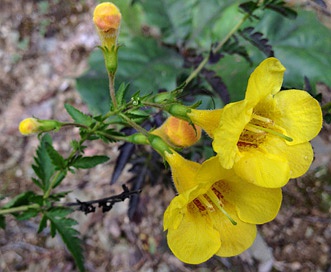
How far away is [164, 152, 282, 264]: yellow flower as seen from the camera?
1.37 metres

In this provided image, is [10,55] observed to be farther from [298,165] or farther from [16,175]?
[298,165]

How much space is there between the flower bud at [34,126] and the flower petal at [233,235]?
0.69 meters

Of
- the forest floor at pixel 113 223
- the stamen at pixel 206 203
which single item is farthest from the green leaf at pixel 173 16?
the stamen at pixel 206 203

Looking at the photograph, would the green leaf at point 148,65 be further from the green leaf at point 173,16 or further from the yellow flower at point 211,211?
the yellow flower at point 211,211

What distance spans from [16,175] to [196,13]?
1821 mm

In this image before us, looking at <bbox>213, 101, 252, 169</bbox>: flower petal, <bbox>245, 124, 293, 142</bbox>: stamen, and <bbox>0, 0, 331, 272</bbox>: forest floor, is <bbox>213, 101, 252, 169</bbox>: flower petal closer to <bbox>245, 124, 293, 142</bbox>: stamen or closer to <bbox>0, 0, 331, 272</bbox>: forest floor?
<bbox>245, 124, 293, 142</bbox>: stamen

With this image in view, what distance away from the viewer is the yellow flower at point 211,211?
1.37m

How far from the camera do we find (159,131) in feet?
5.80

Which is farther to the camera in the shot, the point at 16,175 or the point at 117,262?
the point at 16,175

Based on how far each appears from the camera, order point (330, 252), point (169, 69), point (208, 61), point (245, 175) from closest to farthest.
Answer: point (245, 175) → point (208, 61) → point (330, 252) → point (169, 69)

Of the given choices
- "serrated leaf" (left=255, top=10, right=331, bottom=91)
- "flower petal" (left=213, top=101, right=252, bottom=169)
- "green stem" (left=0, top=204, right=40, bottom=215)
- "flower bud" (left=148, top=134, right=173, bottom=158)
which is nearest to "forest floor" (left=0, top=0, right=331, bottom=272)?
"serrated leaf" (left=255, top=10, right=331, bottom=91)

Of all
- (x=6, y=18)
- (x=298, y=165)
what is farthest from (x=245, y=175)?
(x=6, y=18)

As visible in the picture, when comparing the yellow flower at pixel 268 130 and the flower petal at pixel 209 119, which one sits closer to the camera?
the yellow flower at pixel 268 130

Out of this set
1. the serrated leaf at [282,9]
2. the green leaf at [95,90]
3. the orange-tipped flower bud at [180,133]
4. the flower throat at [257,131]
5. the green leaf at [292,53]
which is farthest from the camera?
the green leaf at [95,90]
